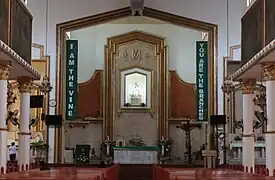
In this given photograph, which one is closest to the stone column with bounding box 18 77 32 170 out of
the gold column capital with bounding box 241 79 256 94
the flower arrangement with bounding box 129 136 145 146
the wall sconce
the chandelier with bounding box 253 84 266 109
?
the wall sconce

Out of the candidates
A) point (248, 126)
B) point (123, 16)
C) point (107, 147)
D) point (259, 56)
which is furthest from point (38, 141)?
point (259, 56)

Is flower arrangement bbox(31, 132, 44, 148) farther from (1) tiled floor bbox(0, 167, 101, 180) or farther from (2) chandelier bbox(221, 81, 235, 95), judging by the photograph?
(1) tiled floor bbox(0, 167, 101, 180)

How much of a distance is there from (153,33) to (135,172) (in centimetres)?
872

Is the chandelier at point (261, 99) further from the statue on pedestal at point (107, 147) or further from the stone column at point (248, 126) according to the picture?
the statue on pedestal at point (107, 147)

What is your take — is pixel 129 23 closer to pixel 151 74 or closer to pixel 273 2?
pixel 151 74

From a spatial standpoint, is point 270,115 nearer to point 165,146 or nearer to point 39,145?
point 39,145

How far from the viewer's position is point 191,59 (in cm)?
2880

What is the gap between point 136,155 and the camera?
2509 centimetres

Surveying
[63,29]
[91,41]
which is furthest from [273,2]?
[91,41]

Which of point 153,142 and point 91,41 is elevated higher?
point 91,41

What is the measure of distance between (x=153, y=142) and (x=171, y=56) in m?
4.56

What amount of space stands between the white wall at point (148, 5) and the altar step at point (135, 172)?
13.2 ft

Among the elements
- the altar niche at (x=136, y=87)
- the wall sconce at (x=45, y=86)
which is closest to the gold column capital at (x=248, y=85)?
the wall sconce at (x=45, y=86)

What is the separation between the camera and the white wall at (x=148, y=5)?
2342 cm
